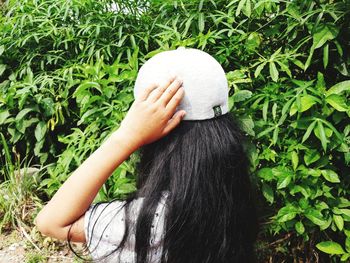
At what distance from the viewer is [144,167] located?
1.29 m

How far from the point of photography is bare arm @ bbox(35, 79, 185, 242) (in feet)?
3.54

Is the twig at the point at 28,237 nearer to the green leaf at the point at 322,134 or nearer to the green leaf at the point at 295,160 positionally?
the green leaf at the point at 295,160

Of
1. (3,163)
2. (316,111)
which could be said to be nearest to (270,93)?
(316,111)

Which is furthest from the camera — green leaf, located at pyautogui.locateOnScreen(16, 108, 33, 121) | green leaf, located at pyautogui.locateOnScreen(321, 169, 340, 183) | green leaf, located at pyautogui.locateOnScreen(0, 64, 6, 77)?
green leaf, located at pyautogui.locateOnScreen(0, 64, 6, 77)

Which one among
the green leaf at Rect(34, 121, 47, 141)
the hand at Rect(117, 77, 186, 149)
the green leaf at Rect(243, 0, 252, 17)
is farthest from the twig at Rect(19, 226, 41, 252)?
the hand at Rect(117, 77, 186, 149)

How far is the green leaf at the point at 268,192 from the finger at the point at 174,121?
40.0 inches

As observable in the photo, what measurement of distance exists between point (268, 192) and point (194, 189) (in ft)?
2.93

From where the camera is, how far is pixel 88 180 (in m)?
1.13

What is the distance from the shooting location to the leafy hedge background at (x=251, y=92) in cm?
192

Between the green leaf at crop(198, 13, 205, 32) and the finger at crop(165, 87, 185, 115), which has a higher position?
the green leaf at crop(198, 13, 205, 32)

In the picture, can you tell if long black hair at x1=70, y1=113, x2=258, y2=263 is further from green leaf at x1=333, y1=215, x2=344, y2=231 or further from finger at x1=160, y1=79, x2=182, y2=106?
green leaf at x1=333, y1=215, x2=344, y2=231

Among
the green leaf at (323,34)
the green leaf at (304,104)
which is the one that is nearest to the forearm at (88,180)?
the green leaf at (304,104)

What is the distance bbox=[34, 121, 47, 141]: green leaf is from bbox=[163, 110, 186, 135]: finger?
2.01 metres

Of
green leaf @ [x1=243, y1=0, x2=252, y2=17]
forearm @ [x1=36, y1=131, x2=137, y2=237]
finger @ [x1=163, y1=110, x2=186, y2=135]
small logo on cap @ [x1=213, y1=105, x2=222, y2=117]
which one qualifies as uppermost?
green leaf @ [x1=243, y1=0, x2=252, y2=17]
